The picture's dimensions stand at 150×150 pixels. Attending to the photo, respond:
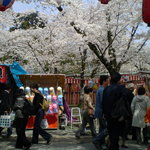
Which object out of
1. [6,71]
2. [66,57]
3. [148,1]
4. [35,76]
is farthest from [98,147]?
[66,57]

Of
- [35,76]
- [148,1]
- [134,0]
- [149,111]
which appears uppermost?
[134,0]

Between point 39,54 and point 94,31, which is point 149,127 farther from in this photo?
point 39,54

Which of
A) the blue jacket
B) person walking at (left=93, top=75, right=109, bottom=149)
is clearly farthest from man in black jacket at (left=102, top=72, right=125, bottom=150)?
the blue jacket

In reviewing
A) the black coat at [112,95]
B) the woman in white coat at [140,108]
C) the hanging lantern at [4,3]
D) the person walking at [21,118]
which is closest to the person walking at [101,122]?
the woman in white coat at [140,108]

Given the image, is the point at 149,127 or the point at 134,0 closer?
the point at 149,127

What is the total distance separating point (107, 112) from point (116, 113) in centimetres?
24

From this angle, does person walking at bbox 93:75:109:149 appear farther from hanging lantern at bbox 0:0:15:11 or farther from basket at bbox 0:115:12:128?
hanging lantern at bbox 0:0:15:11

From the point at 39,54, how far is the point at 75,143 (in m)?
9.20

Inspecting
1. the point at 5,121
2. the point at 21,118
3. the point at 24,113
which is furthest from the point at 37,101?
the point at 5,121

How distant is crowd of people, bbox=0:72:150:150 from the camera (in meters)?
5.79

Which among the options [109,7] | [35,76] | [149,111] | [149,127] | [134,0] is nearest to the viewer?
[149,111]

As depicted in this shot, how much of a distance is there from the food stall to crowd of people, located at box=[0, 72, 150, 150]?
1.83 metres

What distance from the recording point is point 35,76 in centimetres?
1104

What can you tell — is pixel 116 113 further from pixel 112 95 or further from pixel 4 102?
pixel 4 102
